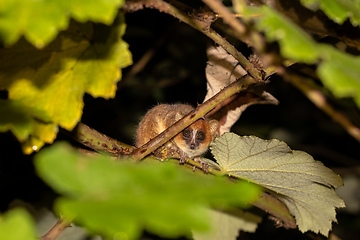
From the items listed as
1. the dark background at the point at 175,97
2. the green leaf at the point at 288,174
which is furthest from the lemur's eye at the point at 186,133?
the green leaf at the point at 288,174

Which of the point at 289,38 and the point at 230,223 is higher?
the point at 289,38

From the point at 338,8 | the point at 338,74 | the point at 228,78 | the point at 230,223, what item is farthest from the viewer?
the point at 230,223

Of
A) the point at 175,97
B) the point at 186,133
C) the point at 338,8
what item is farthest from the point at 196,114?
the point at 175,97

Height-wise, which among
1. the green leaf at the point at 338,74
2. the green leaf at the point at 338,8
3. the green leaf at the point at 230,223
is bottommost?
the green leaf at the point at 230,223

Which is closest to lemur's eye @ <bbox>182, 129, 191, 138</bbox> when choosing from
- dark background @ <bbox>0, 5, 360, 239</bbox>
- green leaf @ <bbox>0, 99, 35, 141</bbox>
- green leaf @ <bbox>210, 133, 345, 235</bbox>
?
dark background @ <bbox>0, 5, 360, 239</bbox>

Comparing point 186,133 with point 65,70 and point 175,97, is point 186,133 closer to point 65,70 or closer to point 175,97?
point 175,97

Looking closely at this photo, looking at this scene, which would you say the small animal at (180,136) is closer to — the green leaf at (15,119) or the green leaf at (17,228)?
the green leaf at (15,119)

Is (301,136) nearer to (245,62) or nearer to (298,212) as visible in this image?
(298,212)

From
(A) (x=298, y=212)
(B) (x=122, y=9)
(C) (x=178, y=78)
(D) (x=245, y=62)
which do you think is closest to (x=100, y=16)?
(B) (x=122, y=9)
